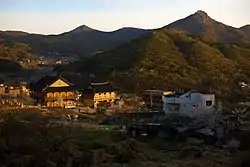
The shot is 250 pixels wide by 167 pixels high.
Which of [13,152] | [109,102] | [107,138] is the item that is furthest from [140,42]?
[13,152]

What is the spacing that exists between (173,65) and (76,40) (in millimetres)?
69524

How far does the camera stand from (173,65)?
123 feet

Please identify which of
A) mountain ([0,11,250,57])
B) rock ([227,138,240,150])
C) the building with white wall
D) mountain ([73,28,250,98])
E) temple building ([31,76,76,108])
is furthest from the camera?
mountain ([0,11,250,57])

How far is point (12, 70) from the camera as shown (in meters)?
48.2

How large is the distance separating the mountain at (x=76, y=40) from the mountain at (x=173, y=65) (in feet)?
116

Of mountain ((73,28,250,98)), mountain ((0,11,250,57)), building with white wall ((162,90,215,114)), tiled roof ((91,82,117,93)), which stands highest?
mountain ((0,11,250,57))

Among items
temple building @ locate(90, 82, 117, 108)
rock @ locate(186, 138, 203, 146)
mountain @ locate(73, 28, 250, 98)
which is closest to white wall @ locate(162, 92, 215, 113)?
rock @ locate(186, 138, 203, 146)

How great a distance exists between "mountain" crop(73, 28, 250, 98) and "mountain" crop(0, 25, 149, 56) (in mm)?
35232

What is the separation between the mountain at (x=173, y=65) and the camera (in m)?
33.4

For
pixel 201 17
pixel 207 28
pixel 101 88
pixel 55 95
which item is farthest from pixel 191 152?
pixel 201 17

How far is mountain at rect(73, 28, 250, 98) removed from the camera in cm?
3341

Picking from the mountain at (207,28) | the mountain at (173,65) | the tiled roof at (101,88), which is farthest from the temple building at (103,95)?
the mountain at (207,28)

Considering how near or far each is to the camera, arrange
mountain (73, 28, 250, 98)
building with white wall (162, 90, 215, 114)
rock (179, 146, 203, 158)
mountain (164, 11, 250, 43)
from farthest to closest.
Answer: mountain (164, 11, 250, 43) → mountain (73, 28, 250, 98) → building with white wall (162, 90, 215, 114) → rock (179, 146, 203, 158)

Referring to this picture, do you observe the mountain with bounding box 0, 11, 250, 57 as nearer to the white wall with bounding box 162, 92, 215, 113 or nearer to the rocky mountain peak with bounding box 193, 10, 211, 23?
the rocky mountain peak with bounding box 193, 10, 211, 23
